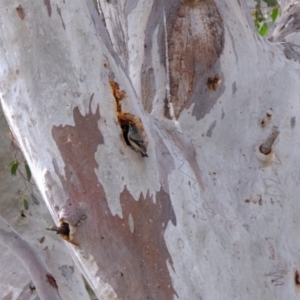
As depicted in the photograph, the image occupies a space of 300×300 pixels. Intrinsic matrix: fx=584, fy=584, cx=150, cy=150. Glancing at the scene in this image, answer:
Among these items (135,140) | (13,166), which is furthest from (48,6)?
(13,166)

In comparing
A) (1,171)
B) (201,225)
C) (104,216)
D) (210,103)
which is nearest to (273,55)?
(210,103)

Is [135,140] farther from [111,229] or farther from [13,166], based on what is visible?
[13,166]

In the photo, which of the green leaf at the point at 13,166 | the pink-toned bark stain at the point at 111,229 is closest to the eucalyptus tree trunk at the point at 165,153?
the pink-toned bark stain at the point at 111,229

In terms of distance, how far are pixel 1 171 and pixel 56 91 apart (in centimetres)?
120

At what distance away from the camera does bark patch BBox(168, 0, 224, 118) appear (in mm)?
1142

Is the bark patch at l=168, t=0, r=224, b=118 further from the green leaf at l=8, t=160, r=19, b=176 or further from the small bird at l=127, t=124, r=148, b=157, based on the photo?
the green leaf at l=8, t=160, r=19, b=176

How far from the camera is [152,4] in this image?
121 cm

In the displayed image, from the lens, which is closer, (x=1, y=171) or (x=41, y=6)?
(x=41, y=6)

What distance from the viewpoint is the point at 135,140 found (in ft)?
2.94

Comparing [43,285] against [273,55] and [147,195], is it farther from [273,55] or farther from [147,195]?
[273,55]

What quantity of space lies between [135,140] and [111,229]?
0.14 meters

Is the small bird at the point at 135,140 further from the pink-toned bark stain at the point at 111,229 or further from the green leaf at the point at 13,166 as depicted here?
the green leaf at the point at 13,166

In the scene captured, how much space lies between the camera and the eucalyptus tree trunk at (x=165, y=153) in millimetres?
848

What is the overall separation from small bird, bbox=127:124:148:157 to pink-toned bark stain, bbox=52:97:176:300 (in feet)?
0.17
